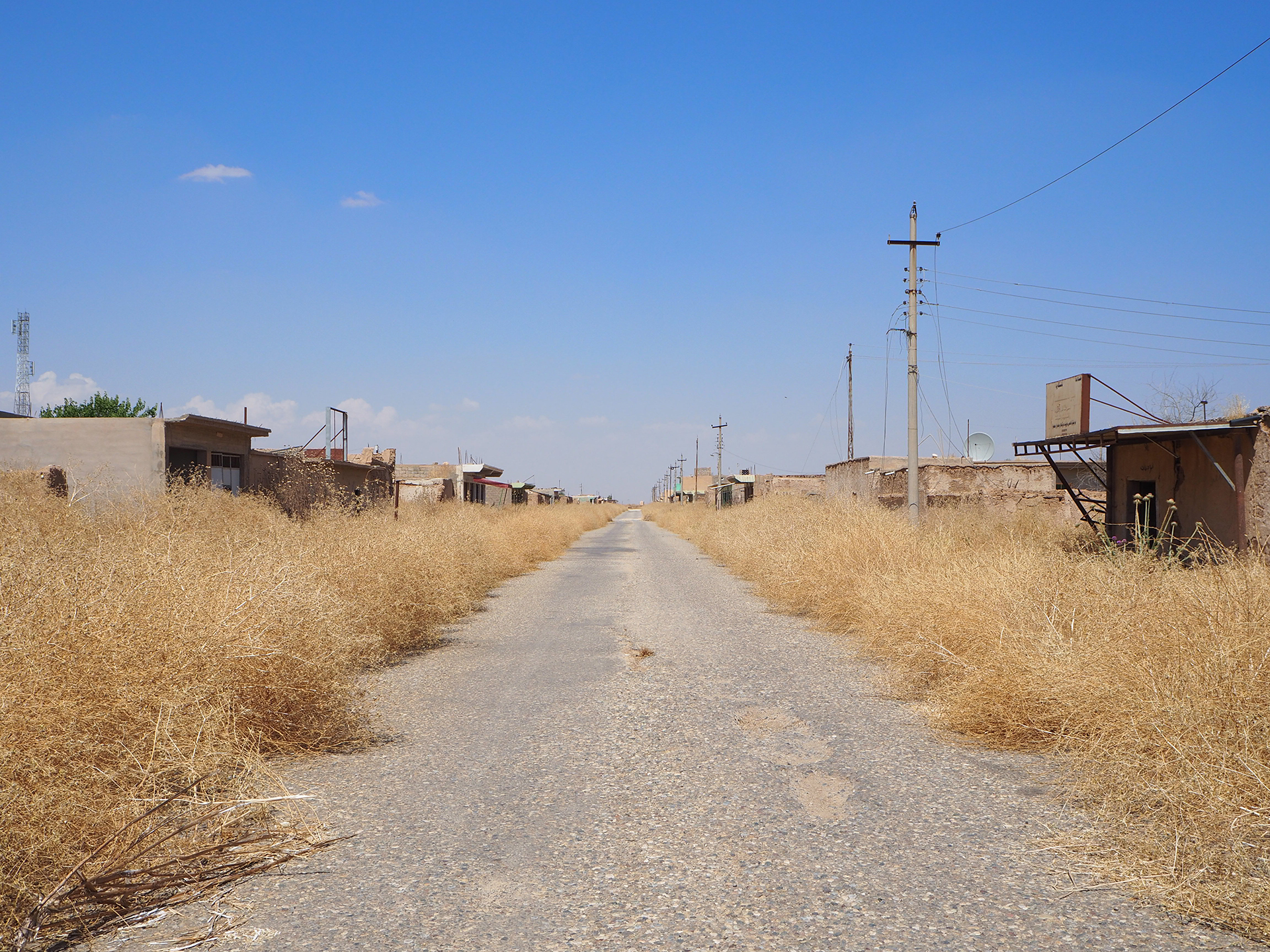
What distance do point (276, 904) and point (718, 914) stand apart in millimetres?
1806

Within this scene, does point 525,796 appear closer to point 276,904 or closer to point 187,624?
point 276,904

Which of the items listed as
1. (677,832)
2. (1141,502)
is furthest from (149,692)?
(1141,502)

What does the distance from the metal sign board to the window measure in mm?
16971

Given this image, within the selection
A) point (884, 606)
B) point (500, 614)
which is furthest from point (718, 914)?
point (500, 614)

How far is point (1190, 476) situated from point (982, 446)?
12410 millimetres

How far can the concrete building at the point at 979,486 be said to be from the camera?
21.5 m

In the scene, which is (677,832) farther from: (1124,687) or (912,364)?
(912,364)

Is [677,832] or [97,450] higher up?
[97,450]

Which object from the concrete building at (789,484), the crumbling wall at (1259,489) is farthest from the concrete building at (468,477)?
the crumbling wall at (1259,489)

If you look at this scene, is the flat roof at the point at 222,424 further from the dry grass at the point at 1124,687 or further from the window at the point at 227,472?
the dry grass at the point at 1124,687

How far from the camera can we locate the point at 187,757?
14.8 feet

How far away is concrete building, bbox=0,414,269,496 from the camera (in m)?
17.1

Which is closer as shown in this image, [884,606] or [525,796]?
[525,796]

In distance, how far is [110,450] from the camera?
1728 cm
